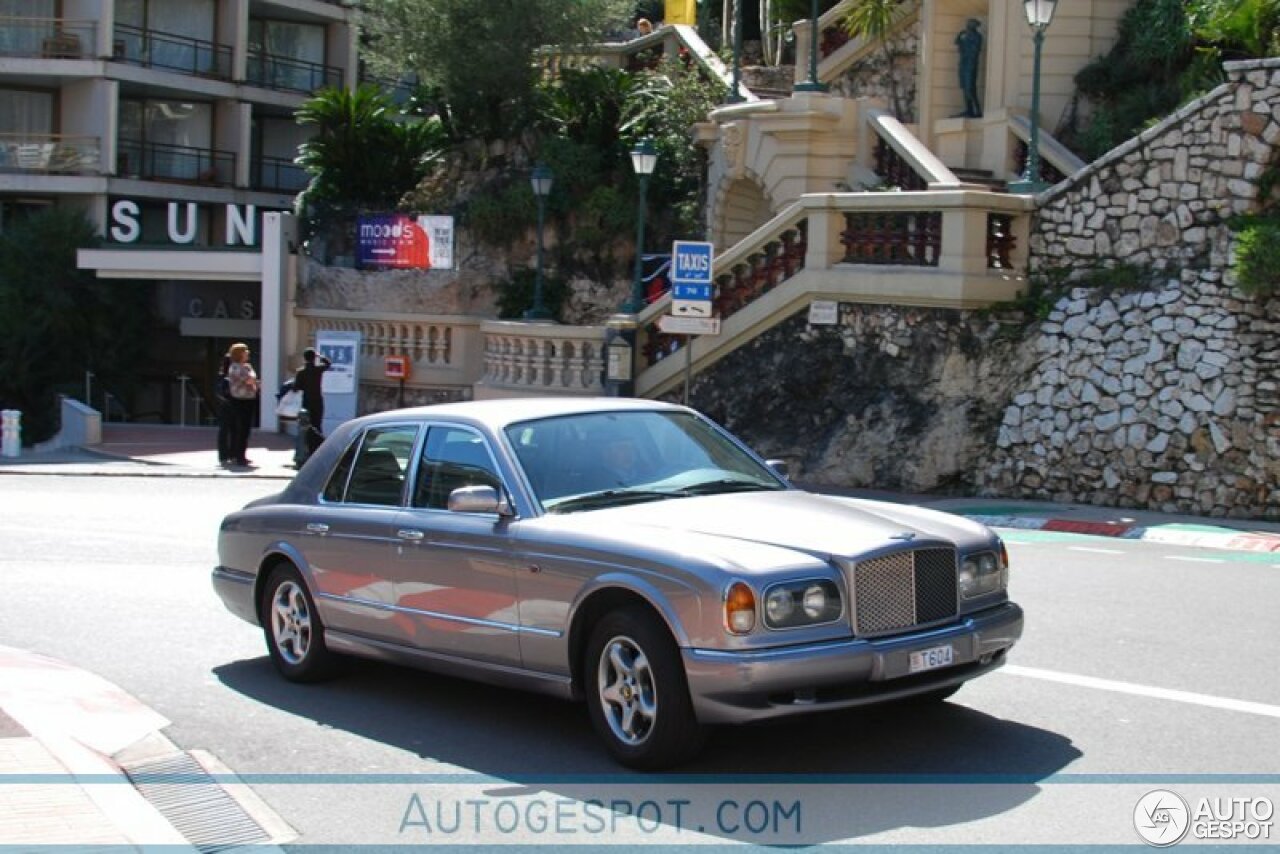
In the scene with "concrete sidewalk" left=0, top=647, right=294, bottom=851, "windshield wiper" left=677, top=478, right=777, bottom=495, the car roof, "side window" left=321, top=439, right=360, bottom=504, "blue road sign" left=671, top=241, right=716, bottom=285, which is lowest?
"concrete sidewalk" left=0, top=647, right=294, bottom=851

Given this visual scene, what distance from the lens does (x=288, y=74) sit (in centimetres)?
4688

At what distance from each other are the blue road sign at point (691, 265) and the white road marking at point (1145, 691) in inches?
479

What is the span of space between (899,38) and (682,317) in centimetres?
1097

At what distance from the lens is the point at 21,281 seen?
37.2 meters

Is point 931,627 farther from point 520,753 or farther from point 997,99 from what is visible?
point 997,99

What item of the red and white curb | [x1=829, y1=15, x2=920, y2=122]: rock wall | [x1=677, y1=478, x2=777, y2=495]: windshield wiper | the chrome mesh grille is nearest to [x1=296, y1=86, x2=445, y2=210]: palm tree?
[x1=829, y1=15, x2=920, y2=122]: rock wall

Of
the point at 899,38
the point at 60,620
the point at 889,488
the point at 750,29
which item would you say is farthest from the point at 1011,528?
the point at 750,29

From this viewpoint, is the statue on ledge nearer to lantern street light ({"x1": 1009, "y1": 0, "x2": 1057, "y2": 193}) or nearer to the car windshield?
lantern street light ({"x1": 1009, "y1": 0, "x2": 1057, "y2": 193})

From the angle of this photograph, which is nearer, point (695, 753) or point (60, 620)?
point (695, 753)

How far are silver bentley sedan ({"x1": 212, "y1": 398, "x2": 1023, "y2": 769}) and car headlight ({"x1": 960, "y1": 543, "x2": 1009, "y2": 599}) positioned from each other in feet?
0.03

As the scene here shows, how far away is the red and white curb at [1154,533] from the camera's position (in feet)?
51.4

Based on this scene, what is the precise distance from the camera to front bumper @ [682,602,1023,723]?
6684 mm

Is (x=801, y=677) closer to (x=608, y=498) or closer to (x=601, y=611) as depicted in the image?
(x=601, y=611)

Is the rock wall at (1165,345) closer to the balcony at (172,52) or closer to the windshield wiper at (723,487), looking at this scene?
the windshield wiper at (723,487)
